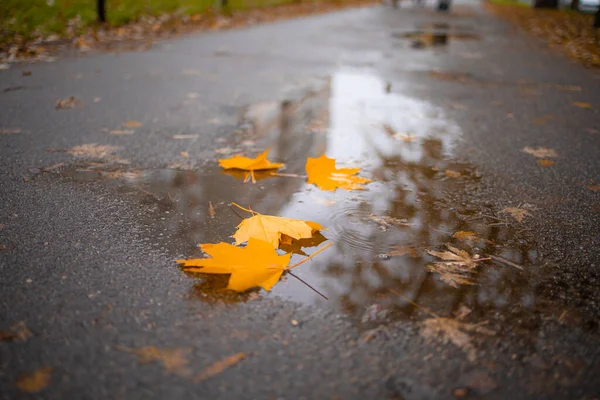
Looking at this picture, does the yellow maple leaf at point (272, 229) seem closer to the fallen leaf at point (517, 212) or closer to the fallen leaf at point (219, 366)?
the fallen leaf at point (219, 366)

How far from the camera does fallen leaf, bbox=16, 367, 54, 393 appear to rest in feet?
3.86

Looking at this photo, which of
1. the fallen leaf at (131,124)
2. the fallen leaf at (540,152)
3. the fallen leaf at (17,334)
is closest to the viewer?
the fallen leaf at (17,334)

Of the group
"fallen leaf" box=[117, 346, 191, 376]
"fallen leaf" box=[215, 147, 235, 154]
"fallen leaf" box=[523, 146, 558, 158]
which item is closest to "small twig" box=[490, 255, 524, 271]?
"fallen leaf" box=[117, 346, 191, 376]

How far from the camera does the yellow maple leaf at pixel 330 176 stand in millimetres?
2417

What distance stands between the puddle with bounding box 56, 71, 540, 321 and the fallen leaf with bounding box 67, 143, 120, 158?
25cm

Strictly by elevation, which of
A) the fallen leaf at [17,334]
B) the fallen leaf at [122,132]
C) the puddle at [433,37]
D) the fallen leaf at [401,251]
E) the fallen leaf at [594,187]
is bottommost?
the fallen leaf at [594,187]

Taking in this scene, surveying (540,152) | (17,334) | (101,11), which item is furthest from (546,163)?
(101,11)

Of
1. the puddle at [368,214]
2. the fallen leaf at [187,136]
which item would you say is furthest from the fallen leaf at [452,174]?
the fallen leaf at [187,136]

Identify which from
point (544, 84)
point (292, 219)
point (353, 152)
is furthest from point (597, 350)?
point (544, 84)

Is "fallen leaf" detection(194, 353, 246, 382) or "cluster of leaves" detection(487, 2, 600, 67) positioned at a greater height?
"cluster of leaves" detection(487, 2, 600, 67)

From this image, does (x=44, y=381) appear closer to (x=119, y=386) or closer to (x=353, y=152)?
(x=119, y=386)

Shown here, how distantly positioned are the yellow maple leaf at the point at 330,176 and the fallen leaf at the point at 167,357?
1239 millimetres

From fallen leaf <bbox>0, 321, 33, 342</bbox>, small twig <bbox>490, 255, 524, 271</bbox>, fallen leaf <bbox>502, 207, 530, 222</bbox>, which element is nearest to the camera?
fallen leaf <bbox>0, 321, 33, 342</bbox>

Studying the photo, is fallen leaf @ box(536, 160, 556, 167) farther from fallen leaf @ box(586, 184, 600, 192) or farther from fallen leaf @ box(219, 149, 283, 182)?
fallen leaf @ box(219, 149, 283, 182)
